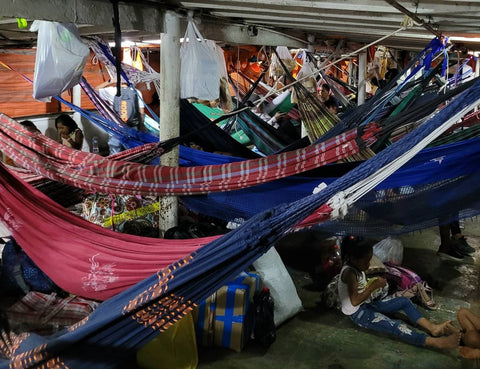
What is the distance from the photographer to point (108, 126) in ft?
13.7

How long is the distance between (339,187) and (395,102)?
3.22m

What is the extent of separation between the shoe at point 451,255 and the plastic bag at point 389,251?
701 millimetres

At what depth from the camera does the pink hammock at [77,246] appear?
222 centimetres

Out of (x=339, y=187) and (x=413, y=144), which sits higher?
(x=413, y=144)

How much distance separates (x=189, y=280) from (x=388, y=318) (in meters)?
1.52

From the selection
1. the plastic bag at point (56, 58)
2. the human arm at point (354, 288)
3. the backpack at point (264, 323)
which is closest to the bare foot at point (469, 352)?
the human arm at point (354, 288)

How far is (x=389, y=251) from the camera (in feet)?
12.1

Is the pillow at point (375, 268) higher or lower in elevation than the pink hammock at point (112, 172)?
lower

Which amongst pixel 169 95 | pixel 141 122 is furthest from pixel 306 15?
pixel 141 122

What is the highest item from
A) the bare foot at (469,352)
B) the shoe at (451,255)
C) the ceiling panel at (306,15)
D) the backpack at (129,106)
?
the ceiling panel at (306,15)

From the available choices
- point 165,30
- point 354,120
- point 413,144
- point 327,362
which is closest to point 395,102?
point 354,120

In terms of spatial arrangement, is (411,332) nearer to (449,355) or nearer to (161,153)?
(449,355)

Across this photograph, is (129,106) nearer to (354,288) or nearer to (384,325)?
(354,288)

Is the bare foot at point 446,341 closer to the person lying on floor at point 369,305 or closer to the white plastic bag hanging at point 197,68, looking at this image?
the person lying on floor at point 369,305
